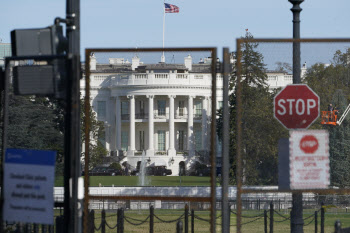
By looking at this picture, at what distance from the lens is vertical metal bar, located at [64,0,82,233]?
884cm

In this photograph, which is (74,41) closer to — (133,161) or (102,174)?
(133,161)

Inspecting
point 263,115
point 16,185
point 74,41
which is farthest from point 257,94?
point 16,185

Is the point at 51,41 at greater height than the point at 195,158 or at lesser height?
greater

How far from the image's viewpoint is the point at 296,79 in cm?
1146

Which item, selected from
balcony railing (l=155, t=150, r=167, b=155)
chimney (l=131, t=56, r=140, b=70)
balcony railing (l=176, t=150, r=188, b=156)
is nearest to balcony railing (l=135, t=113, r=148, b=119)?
balcony railing (l=155, t=150, r=167, b=155)

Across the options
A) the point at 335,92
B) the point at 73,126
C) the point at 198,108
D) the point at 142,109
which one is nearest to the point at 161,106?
the point at 142,109

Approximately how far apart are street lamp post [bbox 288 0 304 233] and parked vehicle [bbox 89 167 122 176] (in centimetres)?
291

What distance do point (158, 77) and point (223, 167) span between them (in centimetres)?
263

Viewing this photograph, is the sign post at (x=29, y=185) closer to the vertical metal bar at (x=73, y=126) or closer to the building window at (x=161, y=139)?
the vertical metal bar at (x=73, y=126)

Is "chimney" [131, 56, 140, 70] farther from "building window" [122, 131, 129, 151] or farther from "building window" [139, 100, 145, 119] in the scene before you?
"building window" [139, 100, 145, 119]

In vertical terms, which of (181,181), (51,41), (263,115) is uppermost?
(51,41)

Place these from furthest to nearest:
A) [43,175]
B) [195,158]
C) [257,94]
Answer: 1. [257,94]
2. [195,158]
3. [43,175]

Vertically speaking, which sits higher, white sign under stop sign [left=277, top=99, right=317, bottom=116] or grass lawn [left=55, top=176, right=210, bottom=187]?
white sign under stop sign [left=277, top=99, right=317, bottom=116]

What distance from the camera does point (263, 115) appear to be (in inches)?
432
